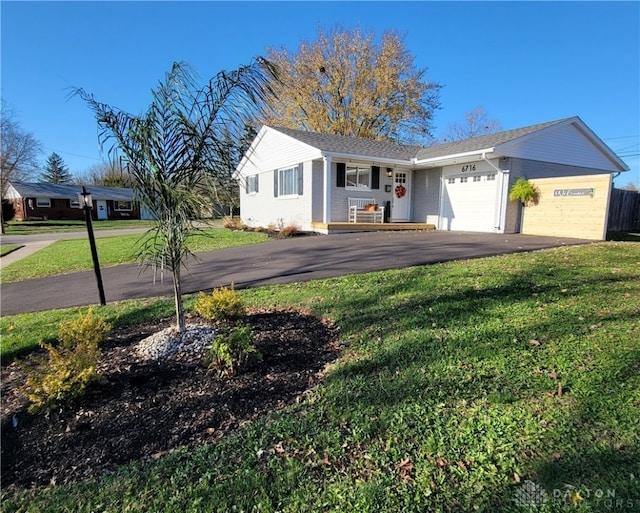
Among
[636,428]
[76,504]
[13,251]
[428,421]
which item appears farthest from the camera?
[13,251]

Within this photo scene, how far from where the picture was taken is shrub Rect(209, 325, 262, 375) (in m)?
3.11

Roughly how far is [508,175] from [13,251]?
2043 cm

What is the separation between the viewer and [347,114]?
27.6 metres

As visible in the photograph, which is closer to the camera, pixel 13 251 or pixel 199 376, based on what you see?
pixel 199 376

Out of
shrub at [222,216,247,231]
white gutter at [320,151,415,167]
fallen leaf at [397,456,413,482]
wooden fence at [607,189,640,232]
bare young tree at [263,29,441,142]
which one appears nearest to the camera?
fallen leaf at [397,456,413,482]

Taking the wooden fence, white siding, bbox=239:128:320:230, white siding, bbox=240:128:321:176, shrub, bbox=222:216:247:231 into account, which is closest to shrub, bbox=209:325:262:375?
white siding, bbox=239:128:320:230

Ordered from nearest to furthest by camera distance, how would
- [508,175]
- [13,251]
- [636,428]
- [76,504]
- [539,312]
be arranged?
[76,504]
[636,428]
[539,312]
[508,175]
[13,251]

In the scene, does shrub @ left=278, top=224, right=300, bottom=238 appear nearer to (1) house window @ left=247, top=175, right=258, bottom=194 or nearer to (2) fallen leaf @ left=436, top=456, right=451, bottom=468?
(1) house window @ left=247, top=175, right=258, bottom=194

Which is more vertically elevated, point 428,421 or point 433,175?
point 433,175

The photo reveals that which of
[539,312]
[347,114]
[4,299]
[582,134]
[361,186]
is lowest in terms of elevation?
[4,299]

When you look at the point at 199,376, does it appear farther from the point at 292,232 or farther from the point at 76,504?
the point at 292,232

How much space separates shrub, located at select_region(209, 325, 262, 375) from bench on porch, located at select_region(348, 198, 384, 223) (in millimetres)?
11797

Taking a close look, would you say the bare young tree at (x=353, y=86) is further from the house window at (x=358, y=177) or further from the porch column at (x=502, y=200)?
the porch column at (x=502, y=200)

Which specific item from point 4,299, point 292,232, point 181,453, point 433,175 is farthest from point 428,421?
point 433,175
